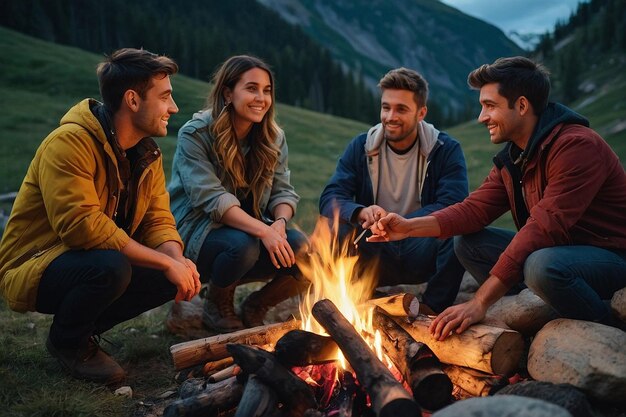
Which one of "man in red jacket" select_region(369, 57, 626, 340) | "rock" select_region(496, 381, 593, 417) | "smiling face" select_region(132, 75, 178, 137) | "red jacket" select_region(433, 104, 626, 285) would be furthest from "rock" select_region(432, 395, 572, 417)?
"smiling face" select_region(132, 75, 178, 137)

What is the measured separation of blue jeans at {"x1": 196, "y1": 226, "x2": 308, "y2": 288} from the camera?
17.0ft

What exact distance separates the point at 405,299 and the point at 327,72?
82.1m

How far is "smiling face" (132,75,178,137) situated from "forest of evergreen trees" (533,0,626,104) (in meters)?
75.3

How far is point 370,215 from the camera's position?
17.6 ft

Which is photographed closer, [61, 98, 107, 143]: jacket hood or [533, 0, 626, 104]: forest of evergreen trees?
[61, 98, 107, 143]: jacket hood

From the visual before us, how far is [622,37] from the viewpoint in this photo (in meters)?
77.7

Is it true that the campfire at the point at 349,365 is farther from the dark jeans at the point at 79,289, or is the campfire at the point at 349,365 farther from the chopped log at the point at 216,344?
the dark jeans at the point at 79,289

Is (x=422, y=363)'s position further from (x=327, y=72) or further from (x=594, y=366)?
(x=327, y=72)

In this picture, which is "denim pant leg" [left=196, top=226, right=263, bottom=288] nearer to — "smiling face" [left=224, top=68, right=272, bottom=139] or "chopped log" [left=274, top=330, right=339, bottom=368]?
"smiling face" [left=224, top=68, right=272, bottom=139]

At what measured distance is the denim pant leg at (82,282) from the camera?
4.17 metres

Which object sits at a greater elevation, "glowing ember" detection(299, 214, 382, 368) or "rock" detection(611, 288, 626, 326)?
"rock" detection(611, 288, 626, 326)

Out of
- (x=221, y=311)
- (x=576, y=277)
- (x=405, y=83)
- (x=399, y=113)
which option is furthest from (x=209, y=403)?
(x=405, y=83)

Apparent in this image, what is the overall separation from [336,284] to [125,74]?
2399 millimetres

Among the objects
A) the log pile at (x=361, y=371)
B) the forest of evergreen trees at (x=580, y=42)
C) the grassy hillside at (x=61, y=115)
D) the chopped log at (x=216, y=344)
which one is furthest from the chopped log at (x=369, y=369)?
the forest of evergreen trees at (x=580, y=42)
